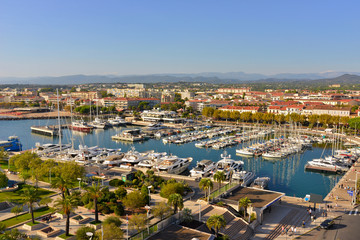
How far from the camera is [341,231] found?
67.2ft

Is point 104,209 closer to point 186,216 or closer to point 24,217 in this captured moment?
point 24,217

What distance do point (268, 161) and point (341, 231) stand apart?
25.3 meters

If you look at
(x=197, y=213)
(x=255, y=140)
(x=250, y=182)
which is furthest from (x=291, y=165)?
(x=197, y=213)

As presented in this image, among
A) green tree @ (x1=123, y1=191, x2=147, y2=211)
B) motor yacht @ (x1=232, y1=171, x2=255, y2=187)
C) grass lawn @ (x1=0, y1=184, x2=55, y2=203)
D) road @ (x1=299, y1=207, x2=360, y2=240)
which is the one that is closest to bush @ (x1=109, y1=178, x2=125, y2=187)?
grass lawn @ (x1=0, y1=184, x2=55, y2=203)

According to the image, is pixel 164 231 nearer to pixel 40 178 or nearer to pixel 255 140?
pixel 40 178

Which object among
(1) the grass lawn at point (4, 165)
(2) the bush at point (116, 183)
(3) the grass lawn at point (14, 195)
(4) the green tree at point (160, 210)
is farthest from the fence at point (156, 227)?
(1) the grass lawn at point (4, 165)

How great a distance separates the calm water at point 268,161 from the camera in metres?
34.3

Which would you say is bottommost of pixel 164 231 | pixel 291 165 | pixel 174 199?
pixel 291 165

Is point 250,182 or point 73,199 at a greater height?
point 73,199

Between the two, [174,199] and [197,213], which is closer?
[174,199]

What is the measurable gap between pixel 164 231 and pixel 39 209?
10870 millimetres

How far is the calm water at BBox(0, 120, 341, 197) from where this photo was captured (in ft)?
112

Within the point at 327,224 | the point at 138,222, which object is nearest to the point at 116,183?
the point at 138,222

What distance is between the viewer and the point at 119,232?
1608 cm
